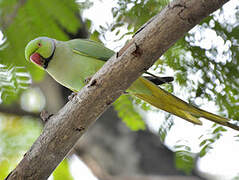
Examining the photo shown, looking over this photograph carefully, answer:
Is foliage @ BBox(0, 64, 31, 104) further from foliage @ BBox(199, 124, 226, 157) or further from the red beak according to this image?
foliage @ BBox(199, 124, 226, 157)

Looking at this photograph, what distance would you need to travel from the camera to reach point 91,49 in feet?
7.65

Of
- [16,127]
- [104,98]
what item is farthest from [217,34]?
[16,127]

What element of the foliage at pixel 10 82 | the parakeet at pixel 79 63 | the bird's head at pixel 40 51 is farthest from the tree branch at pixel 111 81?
the bird's head at pixel 40 51

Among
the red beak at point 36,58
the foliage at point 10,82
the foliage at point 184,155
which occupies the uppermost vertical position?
the red beak at point 36,58

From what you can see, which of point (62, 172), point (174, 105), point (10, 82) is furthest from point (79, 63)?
point (62, 172)

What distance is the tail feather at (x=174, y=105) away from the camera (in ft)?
6.26

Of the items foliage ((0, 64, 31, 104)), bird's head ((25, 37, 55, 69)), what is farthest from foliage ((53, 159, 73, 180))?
foliage ((0, 64, 31, 104))

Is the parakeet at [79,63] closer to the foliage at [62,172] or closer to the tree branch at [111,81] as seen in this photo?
the tree branch at [111,81]

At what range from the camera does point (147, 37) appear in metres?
1.45

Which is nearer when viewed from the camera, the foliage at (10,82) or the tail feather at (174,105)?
the tail feather at (174,105)

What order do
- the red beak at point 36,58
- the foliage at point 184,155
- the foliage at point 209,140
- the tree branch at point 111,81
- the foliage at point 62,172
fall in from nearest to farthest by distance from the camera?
the tree branch at point 111,81 → the foliage at point 209,140 → the foliage at point 184,155 → the red beak at point 36,58 → the foliage at point 62,172

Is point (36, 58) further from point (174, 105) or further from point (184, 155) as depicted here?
point (184, 155)

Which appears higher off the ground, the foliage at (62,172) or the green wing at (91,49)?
the green wing at (91,49)

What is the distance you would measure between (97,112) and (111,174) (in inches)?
93.7
